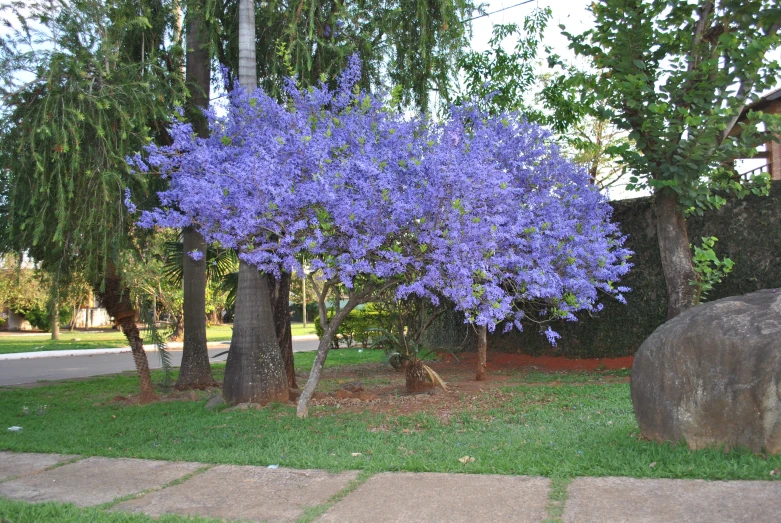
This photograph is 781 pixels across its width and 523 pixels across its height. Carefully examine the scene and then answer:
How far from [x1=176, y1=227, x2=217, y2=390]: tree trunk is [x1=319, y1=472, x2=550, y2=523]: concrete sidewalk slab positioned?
6875 mm

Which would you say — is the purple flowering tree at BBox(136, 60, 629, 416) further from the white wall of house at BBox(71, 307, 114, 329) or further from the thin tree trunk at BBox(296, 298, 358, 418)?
the white wall of house at BBox(71, 307, 114, 329)

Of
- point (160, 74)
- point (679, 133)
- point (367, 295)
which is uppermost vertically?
point (160, 74)

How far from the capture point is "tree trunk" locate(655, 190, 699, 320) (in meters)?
10.2

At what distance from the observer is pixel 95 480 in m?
5.96

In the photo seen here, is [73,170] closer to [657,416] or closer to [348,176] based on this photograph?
[348,176]

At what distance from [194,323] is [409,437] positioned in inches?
228

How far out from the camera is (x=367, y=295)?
873 cm

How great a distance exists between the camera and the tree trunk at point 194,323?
37.7 ft

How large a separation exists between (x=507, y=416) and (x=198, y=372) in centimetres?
593

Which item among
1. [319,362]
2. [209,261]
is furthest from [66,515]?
[209,261]

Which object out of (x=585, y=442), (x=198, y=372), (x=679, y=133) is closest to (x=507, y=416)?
(x=585, y=442)

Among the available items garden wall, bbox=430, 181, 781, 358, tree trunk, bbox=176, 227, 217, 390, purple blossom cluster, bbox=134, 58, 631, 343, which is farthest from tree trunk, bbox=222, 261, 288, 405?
garden wall, bbox=430, 181, 781, 358

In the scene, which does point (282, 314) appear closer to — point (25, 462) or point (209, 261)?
point (209, 261)

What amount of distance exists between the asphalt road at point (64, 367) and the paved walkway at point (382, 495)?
1053 centimetres
